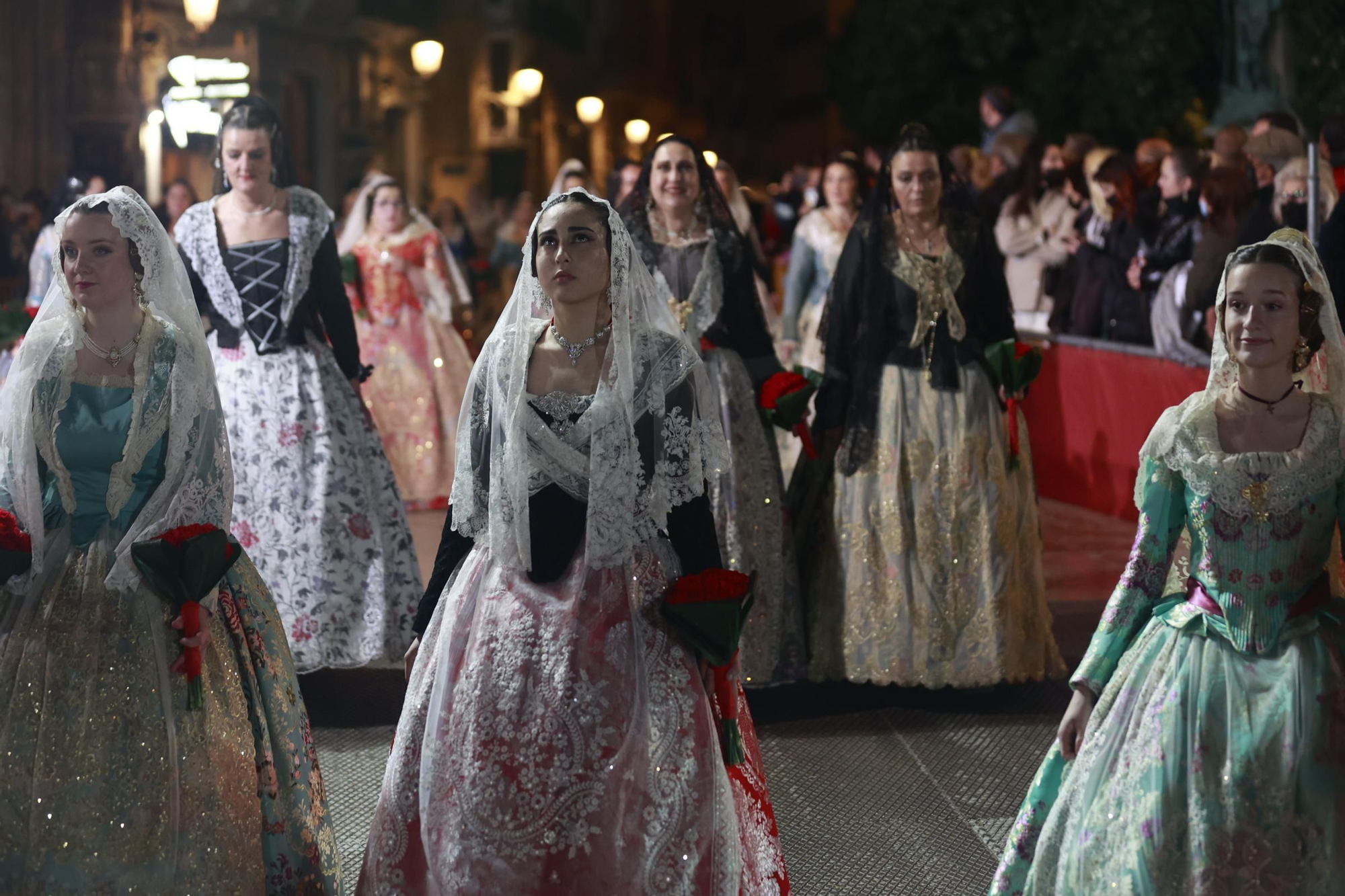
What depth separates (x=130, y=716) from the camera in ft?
11.1

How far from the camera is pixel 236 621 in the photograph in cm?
359

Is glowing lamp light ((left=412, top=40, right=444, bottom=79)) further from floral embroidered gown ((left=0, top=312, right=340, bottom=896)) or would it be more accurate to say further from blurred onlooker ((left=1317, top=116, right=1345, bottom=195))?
floral embroidered gown ((left=0, top=312, right=340, bottom=896))

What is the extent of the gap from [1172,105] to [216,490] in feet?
38.7

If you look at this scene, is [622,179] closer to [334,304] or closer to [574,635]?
[334,304]

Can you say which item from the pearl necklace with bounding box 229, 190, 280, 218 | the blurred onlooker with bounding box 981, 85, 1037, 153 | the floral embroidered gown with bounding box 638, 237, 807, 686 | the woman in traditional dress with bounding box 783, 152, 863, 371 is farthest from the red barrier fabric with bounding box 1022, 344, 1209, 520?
the pearl necklace with bounding box 229, 190, 280, 218

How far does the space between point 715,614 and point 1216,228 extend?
5.23 meters

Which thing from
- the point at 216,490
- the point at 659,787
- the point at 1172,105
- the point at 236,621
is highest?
the point at 1172,105

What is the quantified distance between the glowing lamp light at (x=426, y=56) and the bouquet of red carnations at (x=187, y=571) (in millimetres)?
17375

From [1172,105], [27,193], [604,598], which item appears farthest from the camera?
[1172,105]

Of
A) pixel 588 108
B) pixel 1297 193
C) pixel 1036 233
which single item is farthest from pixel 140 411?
pixel 588 108

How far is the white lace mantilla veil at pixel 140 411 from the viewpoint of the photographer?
3523 millimetres

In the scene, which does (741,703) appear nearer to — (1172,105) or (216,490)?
(216,490)

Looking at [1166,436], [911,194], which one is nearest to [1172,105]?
[911,194]

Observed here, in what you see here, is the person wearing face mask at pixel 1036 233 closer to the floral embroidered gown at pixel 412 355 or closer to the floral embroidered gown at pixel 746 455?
the floral embroidered gown at pixel 412 355
